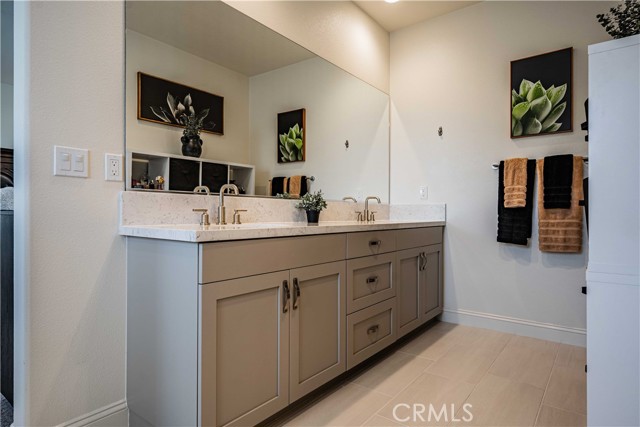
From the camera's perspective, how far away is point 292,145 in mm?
2379

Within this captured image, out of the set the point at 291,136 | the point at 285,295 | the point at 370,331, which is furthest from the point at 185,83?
the point at 370,331

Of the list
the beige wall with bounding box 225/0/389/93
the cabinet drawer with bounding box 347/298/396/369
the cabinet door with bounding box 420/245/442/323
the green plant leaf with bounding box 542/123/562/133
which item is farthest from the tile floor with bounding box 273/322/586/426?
the beige wall with bounding box 225/0/389/93

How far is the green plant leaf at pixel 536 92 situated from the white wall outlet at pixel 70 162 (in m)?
2.79

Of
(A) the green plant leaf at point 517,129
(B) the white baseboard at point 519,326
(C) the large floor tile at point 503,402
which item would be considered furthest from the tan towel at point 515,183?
(C) the large floor tile at point 503,402

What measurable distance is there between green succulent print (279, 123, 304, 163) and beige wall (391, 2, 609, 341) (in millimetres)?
1173

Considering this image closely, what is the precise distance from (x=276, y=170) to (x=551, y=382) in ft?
6.44

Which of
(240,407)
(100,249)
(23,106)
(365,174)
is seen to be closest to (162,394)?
(240,407)

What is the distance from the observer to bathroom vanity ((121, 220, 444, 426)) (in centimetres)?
124

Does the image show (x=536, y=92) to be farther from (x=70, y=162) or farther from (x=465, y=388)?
(x=70, y=162)

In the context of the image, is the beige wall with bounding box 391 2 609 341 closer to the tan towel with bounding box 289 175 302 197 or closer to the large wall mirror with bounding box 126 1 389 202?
the large wall mirror with bounding box 126 1 389 202

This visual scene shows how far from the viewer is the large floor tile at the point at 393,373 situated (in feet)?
6.30

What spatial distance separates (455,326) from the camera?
292 centimetres

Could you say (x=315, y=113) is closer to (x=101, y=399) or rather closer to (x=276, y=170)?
(x=276, y=170)

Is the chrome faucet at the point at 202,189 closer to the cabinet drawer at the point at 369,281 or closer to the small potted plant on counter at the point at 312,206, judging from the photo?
the small potted plant on counter at the point at 312,206
